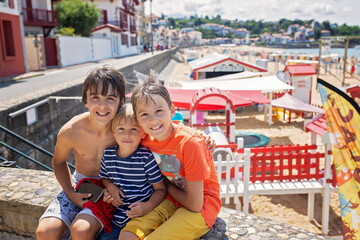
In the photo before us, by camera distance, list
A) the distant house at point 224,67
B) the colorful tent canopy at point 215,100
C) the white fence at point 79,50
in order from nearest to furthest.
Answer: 1. the colorful tent canopy at point 215,100
2. the distant house at point 224,67
3. the white fence at point 79,50

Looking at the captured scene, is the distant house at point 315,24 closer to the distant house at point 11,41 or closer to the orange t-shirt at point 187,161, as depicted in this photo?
the distant house at point 11,41

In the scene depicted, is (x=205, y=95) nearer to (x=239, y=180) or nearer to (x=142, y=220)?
(x=239, y=180)

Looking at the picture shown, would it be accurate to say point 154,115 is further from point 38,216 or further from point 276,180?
point 276,180

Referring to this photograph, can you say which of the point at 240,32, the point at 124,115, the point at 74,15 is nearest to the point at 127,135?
the point at 124,115

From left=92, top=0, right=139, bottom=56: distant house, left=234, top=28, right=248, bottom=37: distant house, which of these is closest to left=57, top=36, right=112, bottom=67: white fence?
left=92, top=0, right=139, bottom=56: distant house

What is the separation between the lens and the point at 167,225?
A: 1918 mm

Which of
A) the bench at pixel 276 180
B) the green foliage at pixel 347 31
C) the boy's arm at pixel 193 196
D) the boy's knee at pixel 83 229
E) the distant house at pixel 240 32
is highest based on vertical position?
the distant house at pixel 240 32

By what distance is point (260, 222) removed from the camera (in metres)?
2.37

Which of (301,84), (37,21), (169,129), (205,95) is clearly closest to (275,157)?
(205,95)

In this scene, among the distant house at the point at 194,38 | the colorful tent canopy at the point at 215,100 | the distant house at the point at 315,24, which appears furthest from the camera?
the distant house at the point at 315,24

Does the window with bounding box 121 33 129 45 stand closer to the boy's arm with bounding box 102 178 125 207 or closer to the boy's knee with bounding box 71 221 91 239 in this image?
the boy's arm with bounding box 102 178 125 207

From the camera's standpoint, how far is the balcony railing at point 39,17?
69.1 feet

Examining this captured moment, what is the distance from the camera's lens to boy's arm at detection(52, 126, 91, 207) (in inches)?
88.4

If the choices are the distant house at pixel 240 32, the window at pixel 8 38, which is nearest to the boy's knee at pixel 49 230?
the window at pixel 8 38
